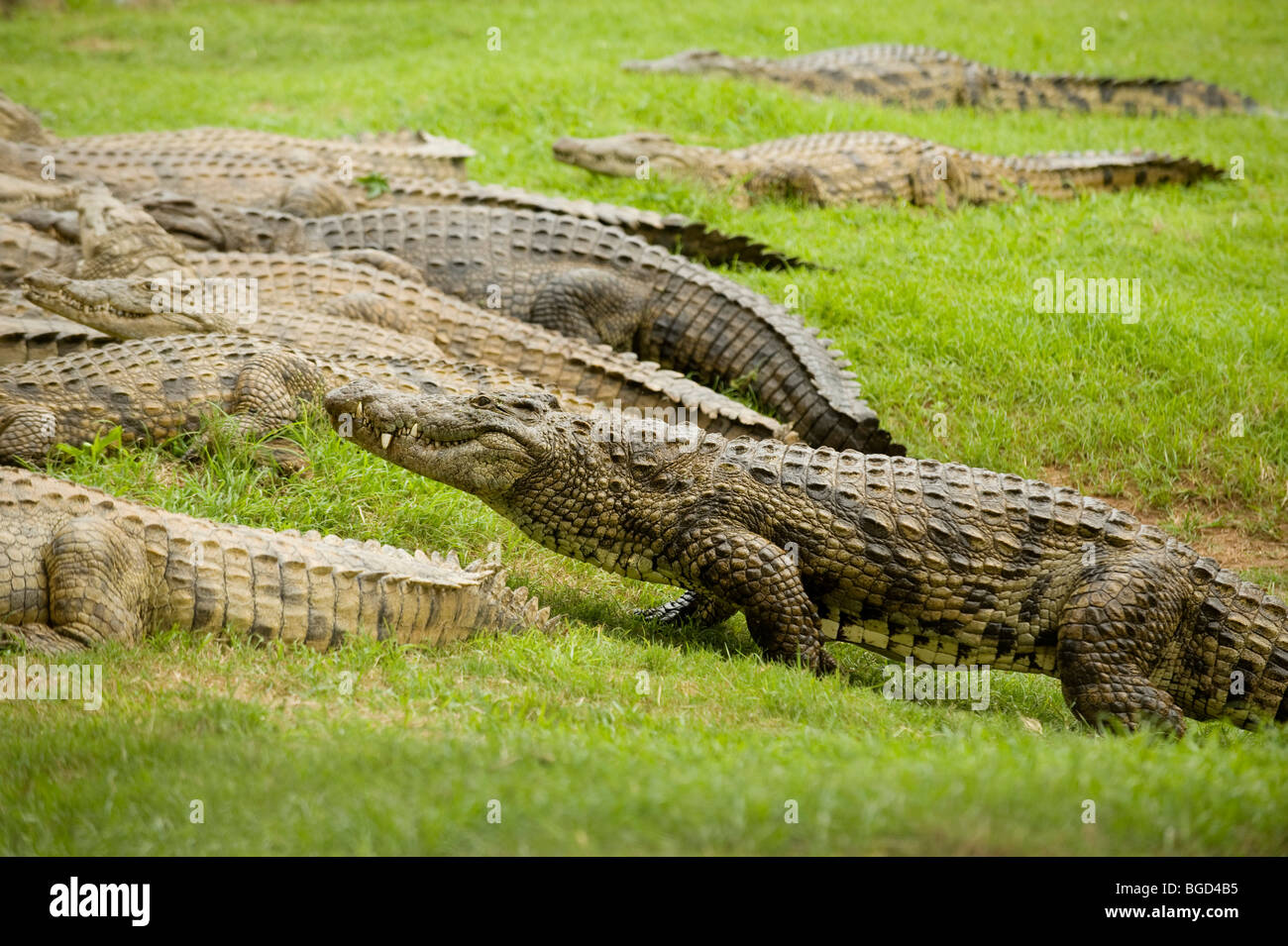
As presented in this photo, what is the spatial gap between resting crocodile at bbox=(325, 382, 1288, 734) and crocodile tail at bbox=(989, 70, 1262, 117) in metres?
11.9

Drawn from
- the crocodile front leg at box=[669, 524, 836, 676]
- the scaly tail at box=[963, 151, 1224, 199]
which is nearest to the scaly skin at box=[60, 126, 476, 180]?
the scaly tail at box=[963, 151, 1224, 199]

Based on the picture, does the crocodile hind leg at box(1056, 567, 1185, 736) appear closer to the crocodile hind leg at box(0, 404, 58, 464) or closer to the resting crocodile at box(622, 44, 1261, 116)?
the crocodile hind leg at box(0, 404, 58, 464)

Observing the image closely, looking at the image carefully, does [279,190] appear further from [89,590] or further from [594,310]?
[89,590]

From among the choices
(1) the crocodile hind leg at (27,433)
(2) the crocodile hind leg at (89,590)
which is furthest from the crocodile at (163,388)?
(2) the crocodile hind leg at (89,590)

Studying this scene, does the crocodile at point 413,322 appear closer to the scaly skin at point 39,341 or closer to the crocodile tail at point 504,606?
the scaly skin at point 39,341

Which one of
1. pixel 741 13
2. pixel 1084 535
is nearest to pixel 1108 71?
pixel 741 13

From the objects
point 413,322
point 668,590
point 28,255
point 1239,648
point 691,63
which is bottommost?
point 668,590

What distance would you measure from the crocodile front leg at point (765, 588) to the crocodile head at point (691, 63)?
1129 cm

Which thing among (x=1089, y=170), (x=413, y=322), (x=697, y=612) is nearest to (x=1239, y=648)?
(x=697, y=612)

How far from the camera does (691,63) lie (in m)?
15.6

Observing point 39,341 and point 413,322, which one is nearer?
point 39,341

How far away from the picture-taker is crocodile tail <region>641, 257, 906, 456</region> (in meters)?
7.72

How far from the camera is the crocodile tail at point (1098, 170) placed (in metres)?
12.1

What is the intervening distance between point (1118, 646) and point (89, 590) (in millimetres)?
4112
